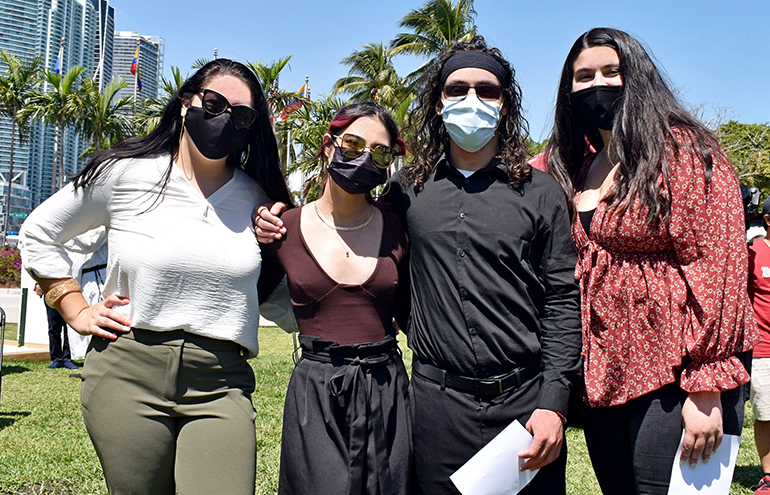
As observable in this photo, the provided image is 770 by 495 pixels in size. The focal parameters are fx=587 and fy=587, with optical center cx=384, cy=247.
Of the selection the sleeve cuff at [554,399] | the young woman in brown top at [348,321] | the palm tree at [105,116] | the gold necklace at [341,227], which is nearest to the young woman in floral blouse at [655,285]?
the sleeve cuff at [554,399]

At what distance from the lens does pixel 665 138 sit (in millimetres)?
2311

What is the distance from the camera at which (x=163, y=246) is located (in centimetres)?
232

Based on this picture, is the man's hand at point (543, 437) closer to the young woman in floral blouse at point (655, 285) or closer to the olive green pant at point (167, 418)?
the young woman in floral blouse at point (655, 285)

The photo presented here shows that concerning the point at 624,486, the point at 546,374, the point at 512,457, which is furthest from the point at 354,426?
the point at 624,486

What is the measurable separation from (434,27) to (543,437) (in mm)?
26593

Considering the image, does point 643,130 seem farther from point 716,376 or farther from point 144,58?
point 144,58

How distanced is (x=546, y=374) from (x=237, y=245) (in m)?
1.37

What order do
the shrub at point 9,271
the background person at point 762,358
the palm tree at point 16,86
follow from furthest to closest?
the palm tree at point 16,86
the shrub at point 9,271
the background person at point 762,358

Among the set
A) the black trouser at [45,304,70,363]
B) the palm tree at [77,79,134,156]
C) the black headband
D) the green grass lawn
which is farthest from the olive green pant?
the palm tree at [77,79,134,156]

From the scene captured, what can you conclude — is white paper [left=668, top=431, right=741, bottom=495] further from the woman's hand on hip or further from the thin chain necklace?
the woman's hand on hip

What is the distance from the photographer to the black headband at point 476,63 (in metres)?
2.66

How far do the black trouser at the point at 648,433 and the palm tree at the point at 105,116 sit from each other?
88.9 ft

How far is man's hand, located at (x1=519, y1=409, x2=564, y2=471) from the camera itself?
2270 millimetres

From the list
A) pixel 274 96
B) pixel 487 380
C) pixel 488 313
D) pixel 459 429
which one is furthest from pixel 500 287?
pixel 274 96
